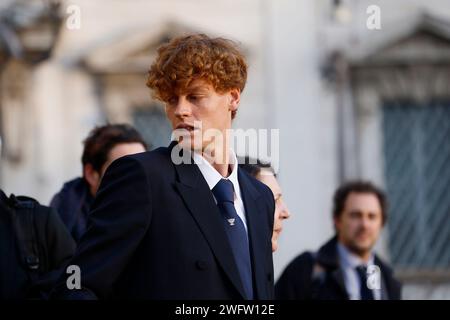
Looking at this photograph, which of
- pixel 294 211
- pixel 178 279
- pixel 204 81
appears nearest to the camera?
pixel 178 279

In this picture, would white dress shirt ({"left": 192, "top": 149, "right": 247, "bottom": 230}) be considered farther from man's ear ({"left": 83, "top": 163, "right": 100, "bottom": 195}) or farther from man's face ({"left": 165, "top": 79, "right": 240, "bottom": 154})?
man's ear ({"left": 83, "top": 163, "right": 100, "bottom": 195})

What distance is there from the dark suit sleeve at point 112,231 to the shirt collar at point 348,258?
10.2ft

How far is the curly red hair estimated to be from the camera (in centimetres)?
394

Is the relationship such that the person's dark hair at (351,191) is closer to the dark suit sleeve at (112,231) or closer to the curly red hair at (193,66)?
the curly red hair at (193,66)

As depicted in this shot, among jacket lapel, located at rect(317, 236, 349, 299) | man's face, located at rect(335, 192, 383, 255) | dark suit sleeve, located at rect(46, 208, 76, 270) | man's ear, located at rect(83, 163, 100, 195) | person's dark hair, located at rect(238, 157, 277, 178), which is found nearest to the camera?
dark suit sleeve, located at rect(46, 208, 76, 270)

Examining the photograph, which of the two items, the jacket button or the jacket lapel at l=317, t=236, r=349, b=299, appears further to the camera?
the jacket lapel at l=317, t=236, r=349, b=299

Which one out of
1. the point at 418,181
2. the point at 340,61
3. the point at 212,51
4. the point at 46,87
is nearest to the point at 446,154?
the point at 418,181

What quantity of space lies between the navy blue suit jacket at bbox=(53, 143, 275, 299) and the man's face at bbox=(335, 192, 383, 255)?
10.3 ft

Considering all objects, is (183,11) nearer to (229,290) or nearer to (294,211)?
(294,211)

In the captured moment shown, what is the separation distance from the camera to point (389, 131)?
42.3ft

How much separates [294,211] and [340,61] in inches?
64.4

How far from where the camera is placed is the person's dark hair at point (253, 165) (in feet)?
16.3

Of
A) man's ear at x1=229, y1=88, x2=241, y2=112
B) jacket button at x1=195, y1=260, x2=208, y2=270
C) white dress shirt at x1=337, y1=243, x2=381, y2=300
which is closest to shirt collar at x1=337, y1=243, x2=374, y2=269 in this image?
white dress shirt at x1=337, y1=243, x2=381, y2=300

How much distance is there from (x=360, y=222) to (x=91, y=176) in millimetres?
1919
